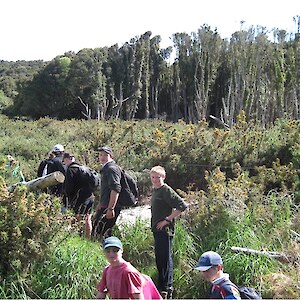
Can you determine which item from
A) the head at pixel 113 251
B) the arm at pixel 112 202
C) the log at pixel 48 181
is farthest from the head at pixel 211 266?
the log at pixel 48 181

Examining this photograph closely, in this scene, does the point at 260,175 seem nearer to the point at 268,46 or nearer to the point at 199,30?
the point at 268,46

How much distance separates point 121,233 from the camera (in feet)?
22.7

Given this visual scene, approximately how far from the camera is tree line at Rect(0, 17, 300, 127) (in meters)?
43.0

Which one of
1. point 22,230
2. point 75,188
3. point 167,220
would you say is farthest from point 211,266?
point 75,188

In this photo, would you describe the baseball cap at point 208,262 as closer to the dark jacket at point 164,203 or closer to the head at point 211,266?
the head at point 211,266

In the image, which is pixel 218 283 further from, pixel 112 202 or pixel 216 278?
pixel 112 202

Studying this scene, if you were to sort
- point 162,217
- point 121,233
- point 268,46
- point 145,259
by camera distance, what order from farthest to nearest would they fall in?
point 268,46 → point 121,233 → point 145,259 → point 162,217

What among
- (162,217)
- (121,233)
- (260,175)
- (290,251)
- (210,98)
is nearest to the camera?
(162,217)

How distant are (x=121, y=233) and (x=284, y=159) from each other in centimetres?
571

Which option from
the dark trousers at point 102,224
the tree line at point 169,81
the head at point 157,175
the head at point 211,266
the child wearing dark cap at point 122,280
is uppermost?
the tree line at point 169,81

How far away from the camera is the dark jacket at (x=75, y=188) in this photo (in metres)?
6.62

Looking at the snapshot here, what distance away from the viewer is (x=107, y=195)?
614 centimetres

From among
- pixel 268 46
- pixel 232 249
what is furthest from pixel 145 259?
pixel 268 46

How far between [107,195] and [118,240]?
2.23m
